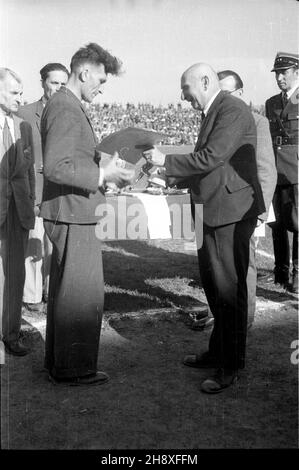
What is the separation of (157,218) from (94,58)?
80.2 inches

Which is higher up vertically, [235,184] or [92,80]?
[92,80]

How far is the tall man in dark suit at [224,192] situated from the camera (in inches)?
144

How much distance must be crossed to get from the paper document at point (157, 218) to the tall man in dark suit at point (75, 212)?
5.18ft

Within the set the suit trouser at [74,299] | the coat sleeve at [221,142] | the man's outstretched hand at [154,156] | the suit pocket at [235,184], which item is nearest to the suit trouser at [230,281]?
the suit pocket at [235,184]

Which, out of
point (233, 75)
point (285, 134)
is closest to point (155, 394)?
point (233, 75)

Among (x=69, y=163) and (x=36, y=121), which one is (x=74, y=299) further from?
(x=36, y=121)

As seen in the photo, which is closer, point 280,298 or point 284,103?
point 280,298

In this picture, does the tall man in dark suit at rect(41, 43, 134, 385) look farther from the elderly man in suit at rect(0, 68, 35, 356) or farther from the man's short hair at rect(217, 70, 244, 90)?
the man's short hair at rect(217, 70, 244, 90)

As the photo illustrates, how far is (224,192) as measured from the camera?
3.70 metres

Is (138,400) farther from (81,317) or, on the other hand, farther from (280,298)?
(280,298)

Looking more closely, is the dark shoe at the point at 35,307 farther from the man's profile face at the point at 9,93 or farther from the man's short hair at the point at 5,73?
the man's short hair at the point at 5,73

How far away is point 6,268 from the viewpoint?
4418 mm
